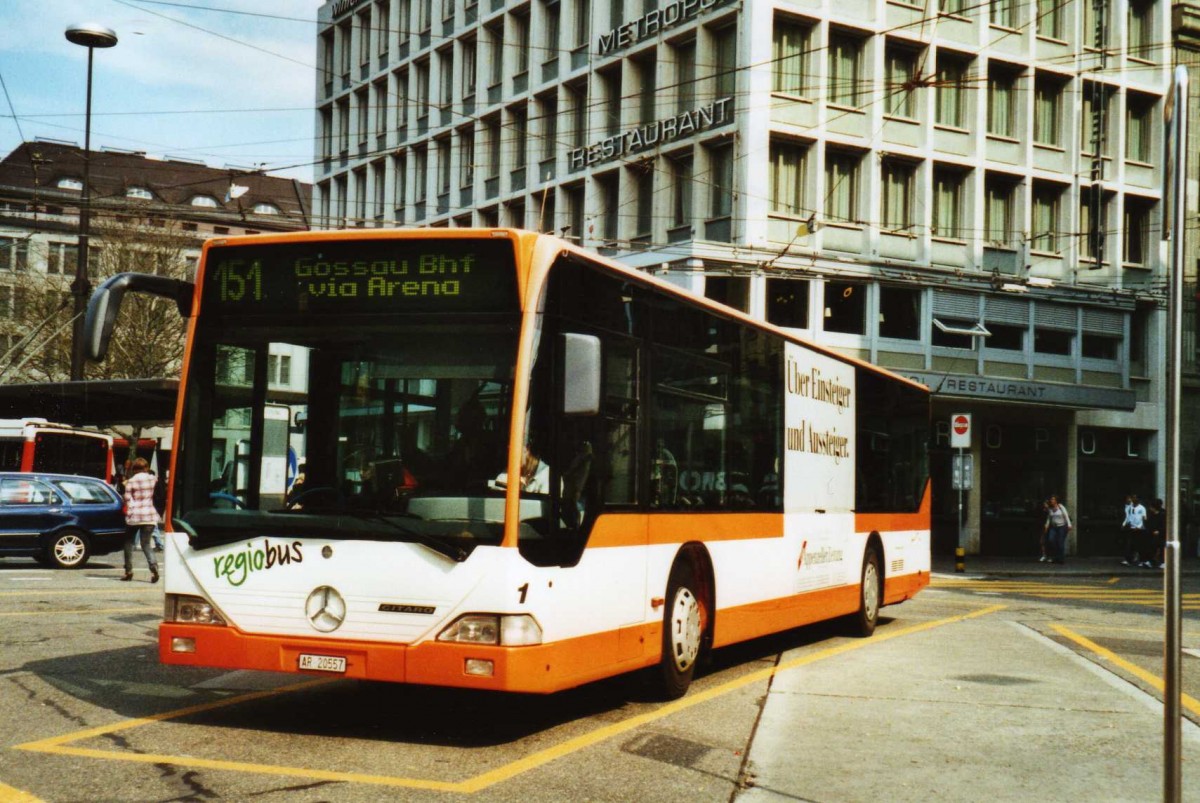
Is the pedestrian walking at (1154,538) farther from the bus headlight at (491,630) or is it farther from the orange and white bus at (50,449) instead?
the bus headlight at (491,630)

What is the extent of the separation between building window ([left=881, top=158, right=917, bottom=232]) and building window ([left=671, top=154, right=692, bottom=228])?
490 cm

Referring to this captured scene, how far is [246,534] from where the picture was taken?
322 inches

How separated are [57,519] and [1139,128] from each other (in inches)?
1204

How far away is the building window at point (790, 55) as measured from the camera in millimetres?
34438

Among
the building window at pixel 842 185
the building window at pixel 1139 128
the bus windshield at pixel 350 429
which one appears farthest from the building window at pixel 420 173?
the bus windshield at pixel 350 429

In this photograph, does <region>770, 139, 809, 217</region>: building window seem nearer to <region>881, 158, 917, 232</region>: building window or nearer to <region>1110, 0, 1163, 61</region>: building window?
<region>881, 158, 917, 232</region>: building window

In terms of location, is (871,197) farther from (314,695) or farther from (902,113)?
(314,695)

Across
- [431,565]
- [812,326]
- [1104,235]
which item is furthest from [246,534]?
[1104,235]

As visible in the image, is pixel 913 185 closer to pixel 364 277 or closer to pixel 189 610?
pixel 364 277

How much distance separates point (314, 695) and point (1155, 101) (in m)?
36.4

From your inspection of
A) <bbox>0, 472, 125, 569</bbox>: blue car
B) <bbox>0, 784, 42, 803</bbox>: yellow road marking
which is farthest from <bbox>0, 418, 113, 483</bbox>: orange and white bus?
<bbox>0, 784, 42, 803</bbox>: yellow road marking

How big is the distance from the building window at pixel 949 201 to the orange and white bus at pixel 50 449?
2148 cm

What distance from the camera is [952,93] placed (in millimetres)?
37438

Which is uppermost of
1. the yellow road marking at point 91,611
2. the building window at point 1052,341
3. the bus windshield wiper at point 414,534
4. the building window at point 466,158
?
the building window at point 466,158
